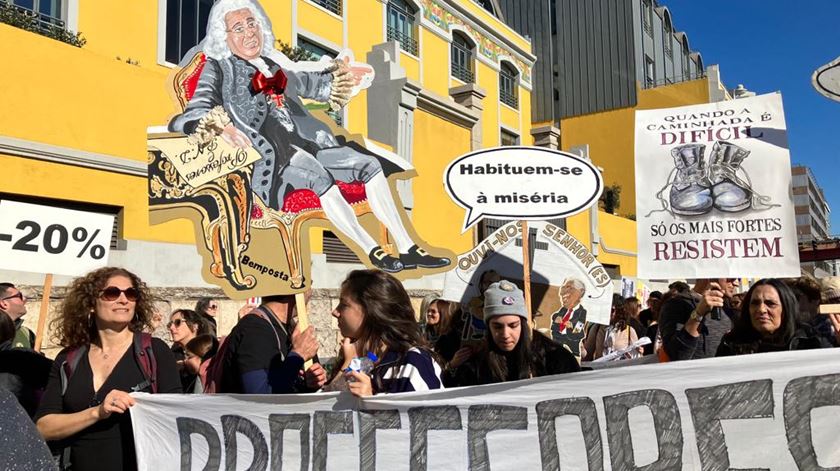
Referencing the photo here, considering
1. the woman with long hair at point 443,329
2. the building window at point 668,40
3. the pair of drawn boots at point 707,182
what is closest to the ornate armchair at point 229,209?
the woman with long hair at point 443,329

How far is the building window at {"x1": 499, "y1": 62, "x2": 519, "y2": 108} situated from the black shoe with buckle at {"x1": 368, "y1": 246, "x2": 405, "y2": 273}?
24.0 metres

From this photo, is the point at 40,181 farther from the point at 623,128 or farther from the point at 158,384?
the point at 623,128

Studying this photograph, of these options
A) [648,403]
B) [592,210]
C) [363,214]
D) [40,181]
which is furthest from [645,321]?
[592,210]

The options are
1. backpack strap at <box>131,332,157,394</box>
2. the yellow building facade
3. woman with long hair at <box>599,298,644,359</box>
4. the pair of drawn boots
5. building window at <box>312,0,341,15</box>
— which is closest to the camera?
backpack strap at <box>131,332,157,394</box>

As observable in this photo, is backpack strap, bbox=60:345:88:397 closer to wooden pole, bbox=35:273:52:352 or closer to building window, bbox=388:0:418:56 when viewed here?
wooden pole, bbox=35:273:52:352

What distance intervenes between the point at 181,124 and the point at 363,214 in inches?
49.9

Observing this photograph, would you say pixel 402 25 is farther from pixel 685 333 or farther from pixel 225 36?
pixel 685 333

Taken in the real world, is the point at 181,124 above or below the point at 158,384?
above

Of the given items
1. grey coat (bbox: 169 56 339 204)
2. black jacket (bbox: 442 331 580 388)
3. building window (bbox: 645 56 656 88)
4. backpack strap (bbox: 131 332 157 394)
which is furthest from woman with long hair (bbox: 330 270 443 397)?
building window (bbox: 645 56 656 88)

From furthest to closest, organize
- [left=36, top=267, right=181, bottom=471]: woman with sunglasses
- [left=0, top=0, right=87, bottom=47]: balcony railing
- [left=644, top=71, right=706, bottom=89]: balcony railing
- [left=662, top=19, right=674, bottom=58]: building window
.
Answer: [left=662, top=19, right=674, bottom=58]: building window
[left=644, top=71, right=706, bottom=89]: balcony railing
[left=0, top=0, right=87, bottom=47]: balcony railing
[left=36, top=267, right=181, bottom=471]: woman with sunglasses

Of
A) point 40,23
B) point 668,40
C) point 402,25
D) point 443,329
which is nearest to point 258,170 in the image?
point 443,329

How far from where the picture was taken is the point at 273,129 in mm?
4312

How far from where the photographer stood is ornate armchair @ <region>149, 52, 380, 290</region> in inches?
164

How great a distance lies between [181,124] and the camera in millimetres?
4297
